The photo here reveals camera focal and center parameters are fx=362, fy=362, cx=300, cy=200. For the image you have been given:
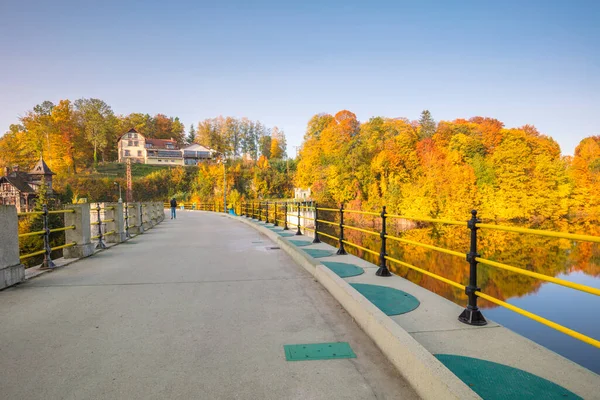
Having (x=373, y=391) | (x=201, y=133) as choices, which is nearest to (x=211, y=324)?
(x=373, y=391)

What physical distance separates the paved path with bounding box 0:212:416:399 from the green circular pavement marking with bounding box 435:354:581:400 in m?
0.54

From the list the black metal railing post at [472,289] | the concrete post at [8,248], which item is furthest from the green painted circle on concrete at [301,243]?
the black metal railing post at [472,289]

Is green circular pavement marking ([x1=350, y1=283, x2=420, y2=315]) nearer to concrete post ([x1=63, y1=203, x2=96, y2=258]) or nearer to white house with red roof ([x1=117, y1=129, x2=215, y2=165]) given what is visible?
concrete post ([x1=63, y1=203, x2=96, y2=258])

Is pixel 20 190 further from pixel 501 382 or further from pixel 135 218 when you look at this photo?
pixel 501 382

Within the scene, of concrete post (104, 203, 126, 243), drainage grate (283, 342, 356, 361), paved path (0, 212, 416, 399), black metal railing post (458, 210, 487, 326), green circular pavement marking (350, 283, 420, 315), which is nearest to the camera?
paved path (0, 212, 416, 399)

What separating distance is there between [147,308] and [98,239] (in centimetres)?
765

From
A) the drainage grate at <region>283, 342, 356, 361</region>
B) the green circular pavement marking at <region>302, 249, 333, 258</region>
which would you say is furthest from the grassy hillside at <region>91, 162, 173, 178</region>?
the drainage grate at <region>283, 342, 356, 361</region>

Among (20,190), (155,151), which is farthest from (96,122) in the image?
(20,190)

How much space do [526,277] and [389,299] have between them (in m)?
30.8

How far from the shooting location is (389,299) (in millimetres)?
5246

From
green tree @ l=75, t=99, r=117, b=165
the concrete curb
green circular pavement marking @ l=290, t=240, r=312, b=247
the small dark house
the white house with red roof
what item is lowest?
green circular pavement marking @ l=290, t=240, r=312, b=247

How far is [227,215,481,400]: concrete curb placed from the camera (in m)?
2.56

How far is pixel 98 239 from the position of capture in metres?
11.5

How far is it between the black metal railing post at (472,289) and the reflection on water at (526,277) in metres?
9.68
